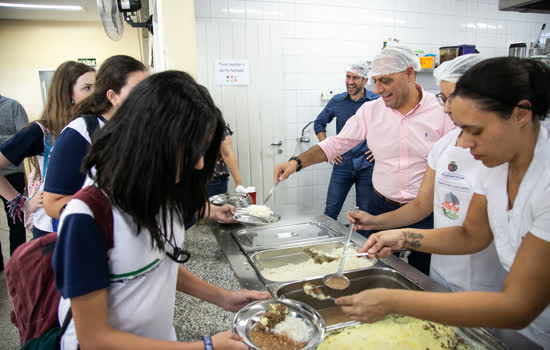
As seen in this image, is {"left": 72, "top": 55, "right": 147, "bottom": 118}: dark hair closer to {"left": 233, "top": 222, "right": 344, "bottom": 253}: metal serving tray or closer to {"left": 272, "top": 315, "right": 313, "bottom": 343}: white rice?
{"left": 233, "top": 222, "right": 344, "bottom": 253}: metal serving tray

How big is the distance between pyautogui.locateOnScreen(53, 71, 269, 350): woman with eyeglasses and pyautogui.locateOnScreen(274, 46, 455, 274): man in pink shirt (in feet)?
4.66

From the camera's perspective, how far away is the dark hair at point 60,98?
1.91m

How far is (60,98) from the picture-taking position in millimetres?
1973

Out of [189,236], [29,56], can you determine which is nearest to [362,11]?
[189,236]

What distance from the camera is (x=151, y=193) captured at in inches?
29.8

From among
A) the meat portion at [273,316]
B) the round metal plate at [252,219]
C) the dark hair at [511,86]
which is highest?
the dark hair at [511,86]

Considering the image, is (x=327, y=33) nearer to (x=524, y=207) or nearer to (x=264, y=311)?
(x=524, y=207)

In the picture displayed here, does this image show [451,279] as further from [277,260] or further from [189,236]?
[189,236]

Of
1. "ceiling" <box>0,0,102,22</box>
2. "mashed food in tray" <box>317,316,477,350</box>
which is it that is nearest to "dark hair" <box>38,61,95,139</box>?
"mashed food in tray" <box>317,316,477,350</box>

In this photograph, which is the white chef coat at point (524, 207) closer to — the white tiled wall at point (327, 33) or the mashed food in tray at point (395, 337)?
the mashed food in tray at point (395, 337)

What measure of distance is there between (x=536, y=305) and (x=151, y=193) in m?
1.01

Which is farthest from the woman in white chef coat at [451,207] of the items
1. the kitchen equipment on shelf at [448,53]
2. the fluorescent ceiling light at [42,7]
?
the fluorescent ceiling light at [42,7]

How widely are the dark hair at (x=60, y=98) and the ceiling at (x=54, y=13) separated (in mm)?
4555

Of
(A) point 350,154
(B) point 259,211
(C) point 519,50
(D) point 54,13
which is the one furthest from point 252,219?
(D) point 54,13
